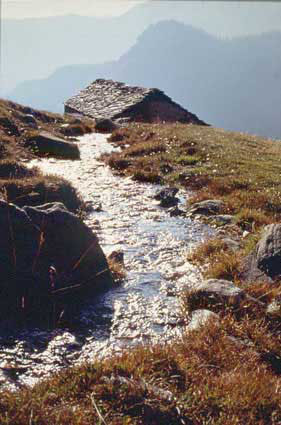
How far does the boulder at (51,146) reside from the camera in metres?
20.6

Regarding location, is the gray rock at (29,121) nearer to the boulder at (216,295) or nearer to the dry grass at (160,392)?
the boulder at (216,295)

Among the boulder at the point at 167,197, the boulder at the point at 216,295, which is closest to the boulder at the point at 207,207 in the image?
the boulder at the point at 167,197

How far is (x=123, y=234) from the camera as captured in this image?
1146cm

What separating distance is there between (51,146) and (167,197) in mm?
8627

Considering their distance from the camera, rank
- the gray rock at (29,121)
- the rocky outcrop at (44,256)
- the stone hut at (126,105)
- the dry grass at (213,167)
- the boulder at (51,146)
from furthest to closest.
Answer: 1. the stone hut at (126,105)
2. the gray rock at (29,121)
3. the boulder at (51,146)
4. the dry grass at (213,167)
5. the rocky outcrop at (44,256)

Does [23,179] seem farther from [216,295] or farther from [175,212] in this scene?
[216,295]

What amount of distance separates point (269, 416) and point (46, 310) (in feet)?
11.7

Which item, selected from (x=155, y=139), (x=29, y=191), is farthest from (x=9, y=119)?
(x=29, y=191)

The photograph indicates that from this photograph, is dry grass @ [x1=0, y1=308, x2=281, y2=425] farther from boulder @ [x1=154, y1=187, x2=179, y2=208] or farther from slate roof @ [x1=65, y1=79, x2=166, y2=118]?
slate roof @ [x1=65, y1=79, x2=166, y2=118]

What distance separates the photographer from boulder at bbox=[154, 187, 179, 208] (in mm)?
14297

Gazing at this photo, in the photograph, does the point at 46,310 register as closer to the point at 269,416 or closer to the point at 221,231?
the point at 269,416

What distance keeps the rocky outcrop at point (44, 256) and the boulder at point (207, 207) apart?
5423 millimetres

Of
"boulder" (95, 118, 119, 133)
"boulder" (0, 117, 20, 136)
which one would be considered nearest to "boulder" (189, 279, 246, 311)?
"boulder" (0, 117, 20, 136)

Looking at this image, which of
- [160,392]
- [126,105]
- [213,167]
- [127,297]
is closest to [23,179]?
[127,297]
